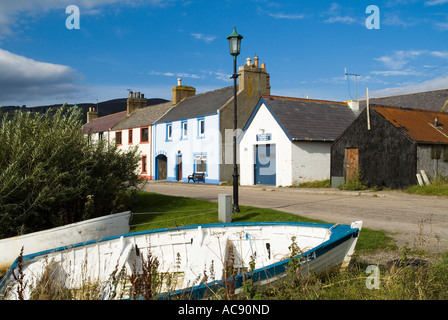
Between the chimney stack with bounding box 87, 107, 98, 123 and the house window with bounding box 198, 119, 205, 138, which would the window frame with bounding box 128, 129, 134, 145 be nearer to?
the house window with bounding box 198, 119, 205, 138

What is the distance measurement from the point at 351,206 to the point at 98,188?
872cm

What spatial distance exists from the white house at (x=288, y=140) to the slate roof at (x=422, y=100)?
24.1 feet

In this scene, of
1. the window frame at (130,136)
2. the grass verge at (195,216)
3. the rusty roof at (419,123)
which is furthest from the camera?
the window frame at (130,136)

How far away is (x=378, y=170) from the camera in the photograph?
21094 millimetres

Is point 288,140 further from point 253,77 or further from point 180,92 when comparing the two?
point 180,92

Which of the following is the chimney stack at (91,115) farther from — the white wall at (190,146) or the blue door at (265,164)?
the blue door at (265,164)

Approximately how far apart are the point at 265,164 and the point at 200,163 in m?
8.01

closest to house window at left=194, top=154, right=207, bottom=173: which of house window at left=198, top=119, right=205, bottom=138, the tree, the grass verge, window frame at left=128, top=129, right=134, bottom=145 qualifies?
house window at left=198, top=119, right=205, bottom=138

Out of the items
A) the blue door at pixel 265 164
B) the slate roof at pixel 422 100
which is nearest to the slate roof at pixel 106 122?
the blue door at pixel 265 164

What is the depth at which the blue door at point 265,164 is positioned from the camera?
27078 mm

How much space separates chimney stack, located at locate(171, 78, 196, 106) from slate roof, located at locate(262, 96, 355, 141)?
1585 cm

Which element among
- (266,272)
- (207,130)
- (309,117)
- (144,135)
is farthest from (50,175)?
(144,135)

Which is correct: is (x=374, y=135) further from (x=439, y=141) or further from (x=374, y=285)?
(x=374, y=285)

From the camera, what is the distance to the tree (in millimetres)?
9469
